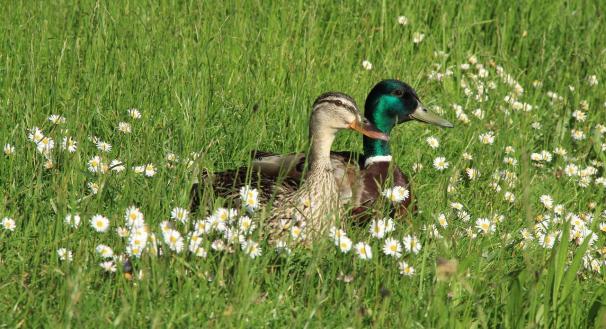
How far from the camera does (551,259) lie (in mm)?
3641

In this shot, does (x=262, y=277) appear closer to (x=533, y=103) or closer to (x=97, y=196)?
(x=97, y=196)

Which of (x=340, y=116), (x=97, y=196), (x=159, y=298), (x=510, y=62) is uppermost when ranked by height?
(x=510, y=62)

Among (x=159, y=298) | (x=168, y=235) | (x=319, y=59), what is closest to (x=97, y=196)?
(x=168, y=235)

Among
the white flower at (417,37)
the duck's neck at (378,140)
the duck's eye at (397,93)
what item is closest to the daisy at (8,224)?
the duck's neck at (378,140)

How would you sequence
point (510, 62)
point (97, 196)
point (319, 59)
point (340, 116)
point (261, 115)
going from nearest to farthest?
point (97, 196) → point (340, 116) → point (261, 115) → point (319, 59) → point (510, 62)

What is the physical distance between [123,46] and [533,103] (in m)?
2.66

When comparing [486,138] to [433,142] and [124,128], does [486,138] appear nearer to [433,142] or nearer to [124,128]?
[433,142]

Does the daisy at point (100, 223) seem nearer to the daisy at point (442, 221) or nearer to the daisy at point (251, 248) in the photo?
the daisy at point (251, 248)

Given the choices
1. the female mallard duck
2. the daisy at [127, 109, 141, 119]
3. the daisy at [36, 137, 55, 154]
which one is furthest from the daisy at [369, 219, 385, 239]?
the daisy at [127, 109, 141, 119]

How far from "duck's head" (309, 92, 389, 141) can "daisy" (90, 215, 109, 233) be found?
4.92 feet

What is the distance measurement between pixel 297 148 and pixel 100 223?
192 centimetres

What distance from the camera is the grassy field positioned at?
3359 mm

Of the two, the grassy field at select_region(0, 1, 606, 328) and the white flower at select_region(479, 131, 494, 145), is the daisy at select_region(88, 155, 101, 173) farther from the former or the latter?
the white flower at select_region(479, 131, 494, 145)

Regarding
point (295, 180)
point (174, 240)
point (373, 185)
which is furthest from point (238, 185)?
point (174, 240)
